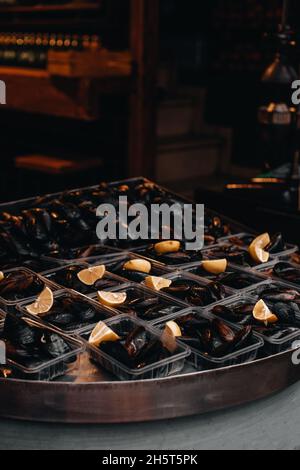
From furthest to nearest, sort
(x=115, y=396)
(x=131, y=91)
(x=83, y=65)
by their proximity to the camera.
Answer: (x=131, y=91) < (x=83, y=65) < (x=115, y=396)

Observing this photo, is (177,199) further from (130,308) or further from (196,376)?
(196,376)

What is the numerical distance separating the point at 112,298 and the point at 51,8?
658cm

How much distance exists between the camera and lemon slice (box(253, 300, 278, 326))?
186 cm

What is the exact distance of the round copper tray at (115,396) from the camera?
1.60m

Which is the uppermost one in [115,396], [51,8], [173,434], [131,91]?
[51,8]

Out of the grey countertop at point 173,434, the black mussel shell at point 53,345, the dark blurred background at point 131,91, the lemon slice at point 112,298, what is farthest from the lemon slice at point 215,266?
the dark blurred background at point 131,91

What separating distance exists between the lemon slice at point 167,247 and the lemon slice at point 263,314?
1.81ft

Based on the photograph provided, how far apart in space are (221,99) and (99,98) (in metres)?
2.66

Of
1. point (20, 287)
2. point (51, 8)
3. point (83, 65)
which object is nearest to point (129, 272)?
point (20, 287)

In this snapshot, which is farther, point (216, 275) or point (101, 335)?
point (216, 275)

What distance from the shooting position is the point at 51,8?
25.7ft

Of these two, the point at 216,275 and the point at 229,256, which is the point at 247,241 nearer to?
the point at 229,256

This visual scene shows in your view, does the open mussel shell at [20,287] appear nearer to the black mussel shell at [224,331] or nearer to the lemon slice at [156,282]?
the lemon slice at [156,282]

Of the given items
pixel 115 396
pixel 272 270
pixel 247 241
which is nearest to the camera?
pixel 115 396
